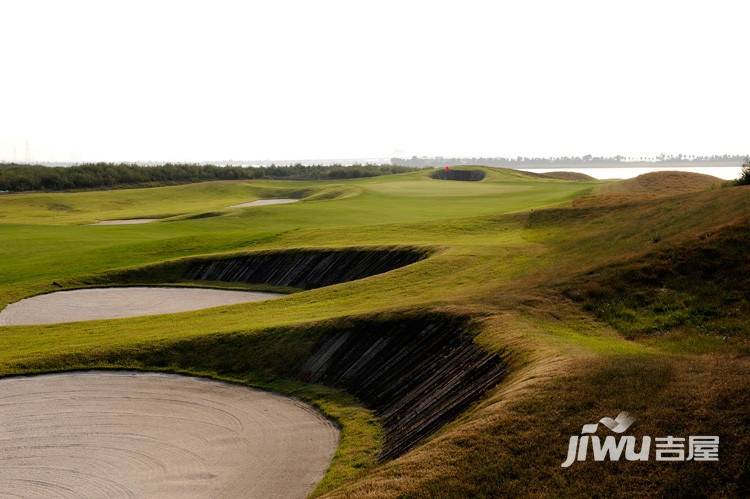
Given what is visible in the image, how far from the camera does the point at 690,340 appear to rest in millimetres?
19047

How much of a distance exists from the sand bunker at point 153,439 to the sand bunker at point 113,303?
476 inches

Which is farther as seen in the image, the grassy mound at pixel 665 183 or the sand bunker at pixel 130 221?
the sand bunker at pixel 130 221

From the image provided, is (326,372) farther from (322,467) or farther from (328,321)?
(322,467)

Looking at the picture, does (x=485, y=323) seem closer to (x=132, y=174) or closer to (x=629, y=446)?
(x=629, y=446)

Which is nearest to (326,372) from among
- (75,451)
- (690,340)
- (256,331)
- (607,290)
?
(256,331)

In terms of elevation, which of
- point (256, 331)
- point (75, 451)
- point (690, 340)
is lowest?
point (75, 451)

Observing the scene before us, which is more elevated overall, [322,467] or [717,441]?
[717,441]

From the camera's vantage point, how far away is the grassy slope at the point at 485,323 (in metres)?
13.4

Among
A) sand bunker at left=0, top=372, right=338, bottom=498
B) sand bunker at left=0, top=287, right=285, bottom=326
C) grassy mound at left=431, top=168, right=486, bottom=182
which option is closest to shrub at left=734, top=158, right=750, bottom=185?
sand bunker at left=0, top=372, right=338, bottom=498

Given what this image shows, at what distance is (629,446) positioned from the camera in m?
12.9

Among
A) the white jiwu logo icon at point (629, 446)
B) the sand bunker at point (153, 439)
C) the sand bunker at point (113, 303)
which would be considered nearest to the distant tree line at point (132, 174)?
the sand bunker at point (113, 303)

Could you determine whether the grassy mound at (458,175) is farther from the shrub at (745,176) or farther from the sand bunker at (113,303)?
the shrub at (745,176)

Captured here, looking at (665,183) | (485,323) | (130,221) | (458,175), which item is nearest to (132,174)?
(130,221)

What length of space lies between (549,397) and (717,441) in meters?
3.28
